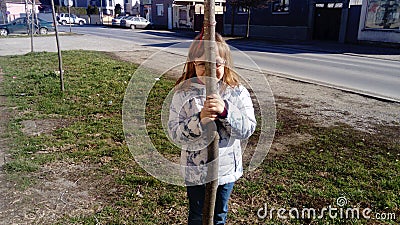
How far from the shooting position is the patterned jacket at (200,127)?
5.75 ft

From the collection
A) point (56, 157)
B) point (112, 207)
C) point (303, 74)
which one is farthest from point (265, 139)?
point (303, 74)

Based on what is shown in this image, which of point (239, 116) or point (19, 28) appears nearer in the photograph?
point (239, 116)

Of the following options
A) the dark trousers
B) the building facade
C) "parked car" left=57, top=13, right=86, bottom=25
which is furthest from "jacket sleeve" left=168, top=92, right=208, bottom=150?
"parked car" left=57, top=13, right=86, bottom=25

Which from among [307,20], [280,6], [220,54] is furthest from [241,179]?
[280,6]

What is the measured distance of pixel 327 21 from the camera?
2611cm

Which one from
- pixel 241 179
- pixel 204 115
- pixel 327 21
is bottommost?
pixel 241 179

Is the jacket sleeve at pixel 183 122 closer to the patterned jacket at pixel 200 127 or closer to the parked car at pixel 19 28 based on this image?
the patterned jacket at pixel 200 127

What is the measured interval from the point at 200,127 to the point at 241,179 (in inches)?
90.3

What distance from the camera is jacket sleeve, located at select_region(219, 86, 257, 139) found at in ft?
5.68

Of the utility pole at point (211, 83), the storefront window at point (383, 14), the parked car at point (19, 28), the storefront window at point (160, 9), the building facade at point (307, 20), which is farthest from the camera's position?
the storefront window at point (160, 9)

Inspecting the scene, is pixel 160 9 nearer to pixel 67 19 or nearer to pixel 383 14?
pixel 67 19

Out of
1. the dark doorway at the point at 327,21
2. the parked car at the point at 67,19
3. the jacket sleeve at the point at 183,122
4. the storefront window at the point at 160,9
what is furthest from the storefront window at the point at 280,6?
the parked car at the point at 67,19

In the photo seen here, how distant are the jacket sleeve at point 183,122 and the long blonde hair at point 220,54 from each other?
13cm

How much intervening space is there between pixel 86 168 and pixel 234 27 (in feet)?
103
